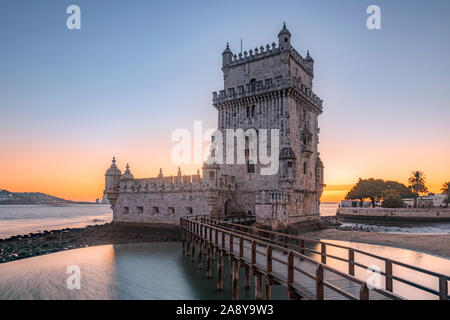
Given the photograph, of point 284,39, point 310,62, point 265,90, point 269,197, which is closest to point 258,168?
point 269,197

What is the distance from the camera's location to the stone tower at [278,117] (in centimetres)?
2873

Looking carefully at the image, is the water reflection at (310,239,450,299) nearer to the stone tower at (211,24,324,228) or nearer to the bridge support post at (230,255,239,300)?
the bridge support post at (230,255,239,300)

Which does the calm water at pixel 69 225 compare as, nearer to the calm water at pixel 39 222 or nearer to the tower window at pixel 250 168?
the calm water at pixel 39 222

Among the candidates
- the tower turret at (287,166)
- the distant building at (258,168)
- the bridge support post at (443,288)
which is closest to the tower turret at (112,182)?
the distant building at (258,168)

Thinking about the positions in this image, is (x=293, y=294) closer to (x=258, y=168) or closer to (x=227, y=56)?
(x=258, y=168)

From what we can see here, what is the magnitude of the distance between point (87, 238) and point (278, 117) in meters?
24.2

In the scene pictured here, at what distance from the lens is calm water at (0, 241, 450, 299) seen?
14.6 meters

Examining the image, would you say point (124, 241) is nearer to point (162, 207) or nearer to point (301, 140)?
point (162, 207)

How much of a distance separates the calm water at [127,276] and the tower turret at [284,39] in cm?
2095

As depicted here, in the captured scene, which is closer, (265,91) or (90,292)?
(90,292)

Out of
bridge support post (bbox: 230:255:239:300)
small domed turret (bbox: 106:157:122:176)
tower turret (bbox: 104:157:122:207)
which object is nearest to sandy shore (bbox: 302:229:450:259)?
bridge support post (bbox: 230:255:239:300)

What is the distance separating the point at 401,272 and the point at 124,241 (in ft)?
82.7

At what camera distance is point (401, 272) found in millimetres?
17141
